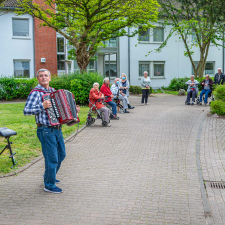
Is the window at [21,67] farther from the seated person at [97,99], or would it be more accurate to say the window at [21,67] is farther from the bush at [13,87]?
the seated person at [97,99]

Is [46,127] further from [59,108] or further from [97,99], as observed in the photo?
[97,99]

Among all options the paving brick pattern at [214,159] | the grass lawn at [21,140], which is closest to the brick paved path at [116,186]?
the paving brick pattern at [214,159]

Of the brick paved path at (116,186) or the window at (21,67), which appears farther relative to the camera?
the window at (21,67)

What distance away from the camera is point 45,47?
30.3 metres

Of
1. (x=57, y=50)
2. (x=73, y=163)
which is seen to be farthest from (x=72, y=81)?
(x=57, y=50)

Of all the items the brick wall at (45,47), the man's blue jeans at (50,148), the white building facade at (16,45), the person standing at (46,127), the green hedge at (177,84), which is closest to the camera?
the person standing at (46,127)

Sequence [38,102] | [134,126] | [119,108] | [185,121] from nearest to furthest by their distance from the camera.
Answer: [38,102] < [134,126] < [185,121] < [119,108]

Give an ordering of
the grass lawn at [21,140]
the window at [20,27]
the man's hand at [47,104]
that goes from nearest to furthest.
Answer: the man's hand at [47,104] < the grass lawn at [21,140] < the window at [20,27]

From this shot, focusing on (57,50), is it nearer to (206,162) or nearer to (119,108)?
(119,108)

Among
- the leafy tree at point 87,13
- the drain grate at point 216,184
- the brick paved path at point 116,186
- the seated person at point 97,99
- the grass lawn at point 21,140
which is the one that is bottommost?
the drain grate at point 216,184

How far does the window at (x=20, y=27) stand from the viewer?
2978cm

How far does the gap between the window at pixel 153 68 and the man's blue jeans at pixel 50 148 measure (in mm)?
28272

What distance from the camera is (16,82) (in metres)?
23.3

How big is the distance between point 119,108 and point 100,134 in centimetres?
639
